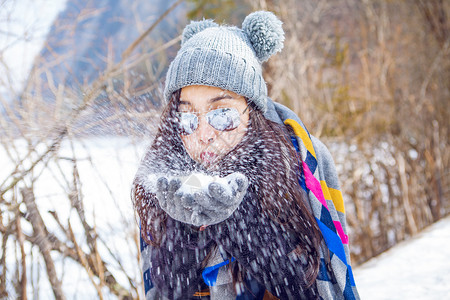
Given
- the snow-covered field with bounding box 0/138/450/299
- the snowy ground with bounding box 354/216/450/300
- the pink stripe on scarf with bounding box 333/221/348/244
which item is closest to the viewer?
the pink stripe on scarf with bounding box 333/221/348/244

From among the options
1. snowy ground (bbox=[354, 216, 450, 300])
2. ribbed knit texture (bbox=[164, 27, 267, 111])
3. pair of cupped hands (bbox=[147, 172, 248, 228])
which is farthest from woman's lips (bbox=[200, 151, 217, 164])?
snowy ground (bbox=[354, 216, 450, 300])

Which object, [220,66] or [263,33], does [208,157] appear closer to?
[220,66]

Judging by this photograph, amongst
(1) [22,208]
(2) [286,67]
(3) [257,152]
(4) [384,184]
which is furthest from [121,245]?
(4) [384,184]

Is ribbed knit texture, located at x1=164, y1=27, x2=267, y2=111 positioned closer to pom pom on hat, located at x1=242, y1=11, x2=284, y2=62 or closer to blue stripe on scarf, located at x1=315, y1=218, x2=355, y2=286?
pom pom on hat, located at x1=242, y1=11, x2=284, y2=62

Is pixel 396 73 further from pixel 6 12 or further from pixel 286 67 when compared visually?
pixel 6 12

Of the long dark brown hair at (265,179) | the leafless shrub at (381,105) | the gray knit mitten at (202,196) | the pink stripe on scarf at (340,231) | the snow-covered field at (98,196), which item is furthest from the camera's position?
the leafless shrub at (381,105)

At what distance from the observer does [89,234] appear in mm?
1443

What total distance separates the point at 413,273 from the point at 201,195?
76.4 inches

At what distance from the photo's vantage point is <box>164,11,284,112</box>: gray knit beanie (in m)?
1.11

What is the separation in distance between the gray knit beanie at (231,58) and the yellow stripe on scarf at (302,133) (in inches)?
5.3

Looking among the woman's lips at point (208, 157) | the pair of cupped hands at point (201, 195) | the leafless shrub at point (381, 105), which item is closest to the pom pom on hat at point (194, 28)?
the woman's lips at point (208, 157)

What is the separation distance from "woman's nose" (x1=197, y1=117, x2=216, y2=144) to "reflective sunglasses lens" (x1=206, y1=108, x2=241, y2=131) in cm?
1

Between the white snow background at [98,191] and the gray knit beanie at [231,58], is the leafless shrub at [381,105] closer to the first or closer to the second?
the white snow background at [98,191]

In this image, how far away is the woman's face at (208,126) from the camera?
1.10 meters
